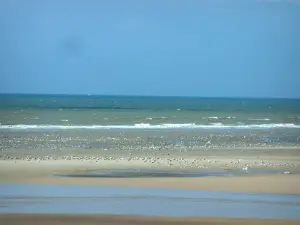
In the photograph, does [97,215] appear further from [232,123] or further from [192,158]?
[232,123]

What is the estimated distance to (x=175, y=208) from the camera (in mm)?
2977

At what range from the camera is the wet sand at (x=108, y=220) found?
2736 millimetres

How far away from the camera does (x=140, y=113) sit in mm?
9164

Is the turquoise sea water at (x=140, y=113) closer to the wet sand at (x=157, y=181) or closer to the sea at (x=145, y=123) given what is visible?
the sea at (x=145, y=123)

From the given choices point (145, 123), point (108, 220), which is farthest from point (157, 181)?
point (145, 123)

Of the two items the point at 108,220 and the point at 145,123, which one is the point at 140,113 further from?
the point at 108,220

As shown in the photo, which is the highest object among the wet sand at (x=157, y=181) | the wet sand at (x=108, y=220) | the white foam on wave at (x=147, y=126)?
the white foam on wave at (x=147, y=126)

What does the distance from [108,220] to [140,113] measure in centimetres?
642

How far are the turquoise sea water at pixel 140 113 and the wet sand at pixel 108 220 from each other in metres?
1.02

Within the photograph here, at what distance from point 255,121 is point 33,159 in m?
3.43

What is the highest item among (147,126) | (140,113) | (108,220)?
(140,113)

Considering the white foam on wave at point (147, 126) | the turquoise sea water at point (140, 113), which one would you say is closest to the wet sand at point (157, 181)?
the turquoise sea water at point (140, 113)

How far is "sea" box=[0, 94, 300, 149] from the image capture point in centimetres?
419

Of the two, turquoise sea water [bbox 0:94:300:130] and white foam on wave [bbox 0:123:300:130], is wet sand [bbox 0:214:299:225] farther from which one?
white foam on wave [bbox 0:123:300:130]
